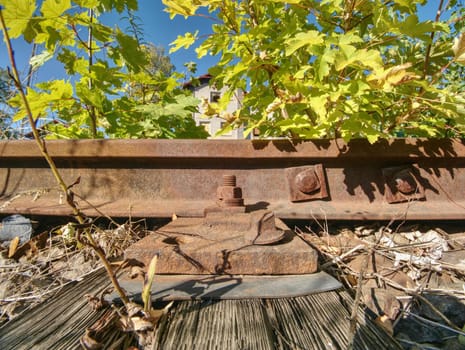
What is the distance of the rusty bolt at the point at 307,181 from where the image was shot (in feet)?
4.92

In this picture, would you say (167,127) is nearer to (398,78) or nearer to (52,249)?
(52,249)

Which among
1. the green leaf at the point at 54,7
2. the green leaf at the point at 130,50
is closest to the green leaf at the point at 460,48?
the green leaf at the point at 130,50

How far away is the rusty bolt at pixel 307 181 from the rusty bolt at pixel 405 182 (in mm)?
484

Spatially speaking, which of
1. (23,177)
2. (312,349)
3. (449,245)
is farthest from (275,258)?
(23,177)

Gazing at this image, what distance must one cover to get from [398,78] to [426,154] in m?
0.63

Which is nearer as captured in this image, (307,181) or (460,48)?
(460,48)

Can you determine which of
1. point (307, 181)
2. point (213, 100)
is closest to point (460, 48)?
point (307, 181)

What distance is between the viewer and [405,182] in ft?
4.80

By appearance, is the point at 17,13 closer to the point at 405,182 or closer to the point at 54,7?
the point at 54,7

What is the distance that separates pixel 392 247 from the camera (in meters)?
1.28

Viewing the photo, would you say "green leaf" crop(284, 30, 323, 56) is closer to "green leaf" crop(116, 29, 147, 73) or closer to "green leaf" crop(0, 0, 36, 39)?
"green leaf" crop(116, 29, 147, 73)

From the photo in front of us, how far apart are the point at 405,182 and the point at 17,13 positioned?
7.89 ft

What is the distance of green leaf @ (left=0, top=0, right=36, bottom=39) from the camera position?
1222 millimetres

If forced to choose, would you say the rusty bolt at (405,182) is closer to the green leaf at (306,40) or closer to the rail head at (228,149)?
the rail head at (228,149)
